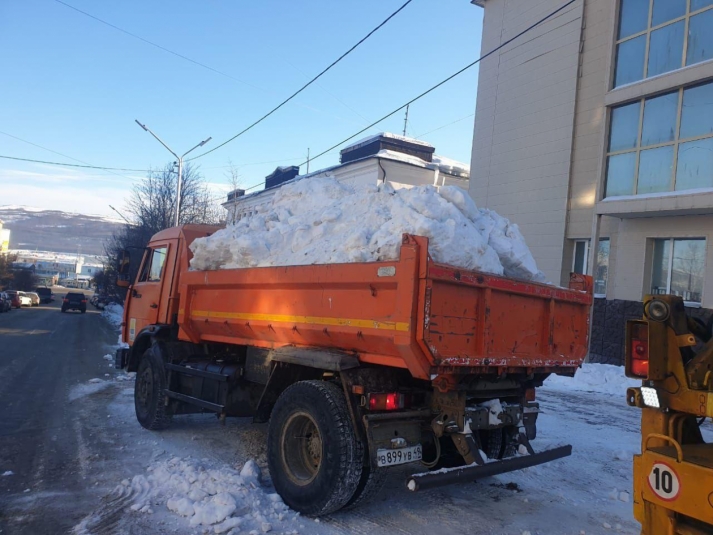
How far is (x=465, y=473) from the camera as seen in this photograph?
4.31 metres

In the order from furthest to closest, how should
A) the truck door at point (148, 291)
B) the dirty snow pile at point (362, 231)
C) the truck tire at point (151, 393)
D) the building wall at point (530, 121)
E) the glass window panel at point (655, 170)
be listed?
the building wall at point (530, 121) → the glass window panel at point (655, 170) → the truck door at point (148, 291) → the truck tire at point (151, 393) → the dirty snow pile at point (362, 231)

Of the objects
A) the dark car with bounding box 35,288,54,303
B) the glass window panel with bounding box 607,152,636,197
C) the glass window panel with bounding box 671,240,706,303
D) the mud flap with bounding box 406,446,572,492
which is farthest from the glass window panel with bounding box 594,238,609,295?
the dark car with bounding box 35,288,54,303

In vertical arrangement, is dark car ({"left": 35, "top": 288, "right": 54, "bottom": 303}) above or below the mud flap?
below

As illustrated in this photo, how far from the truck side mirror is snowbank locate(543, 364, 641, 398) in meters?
9.02

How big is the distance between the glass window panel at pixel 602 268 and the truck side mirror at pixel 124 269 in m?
12.4

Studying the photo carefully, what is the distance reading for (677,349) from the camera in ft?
10.1

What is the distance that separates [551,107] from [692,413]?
16.2 metres

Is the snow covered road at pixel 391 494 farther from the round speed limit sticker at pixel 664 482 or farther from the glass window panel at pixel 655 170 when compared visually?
the glass window panel at pixel 655 170

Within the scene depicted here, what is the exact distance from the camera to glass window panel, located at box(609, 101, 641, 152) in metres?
14.5

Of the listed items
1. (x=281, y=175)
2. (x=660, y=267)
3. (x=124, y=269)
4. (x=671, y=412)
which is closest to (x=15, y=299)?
(x=281, y=175)

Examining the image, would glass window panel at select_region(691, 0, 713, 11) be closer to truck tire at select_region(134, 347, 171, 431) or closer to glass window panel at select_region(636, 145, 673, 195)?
glass window panel at select_region(636, 145, 673, 195)

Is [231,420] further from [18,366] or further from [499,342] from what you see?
[18,366]

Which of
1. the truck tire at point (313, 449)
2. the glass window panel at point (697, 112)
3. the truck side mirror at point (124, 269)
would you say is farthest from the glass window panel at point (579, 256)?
the truck tire at point (313, 449)

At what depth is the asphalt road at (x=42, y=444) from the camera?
15.1 feet
